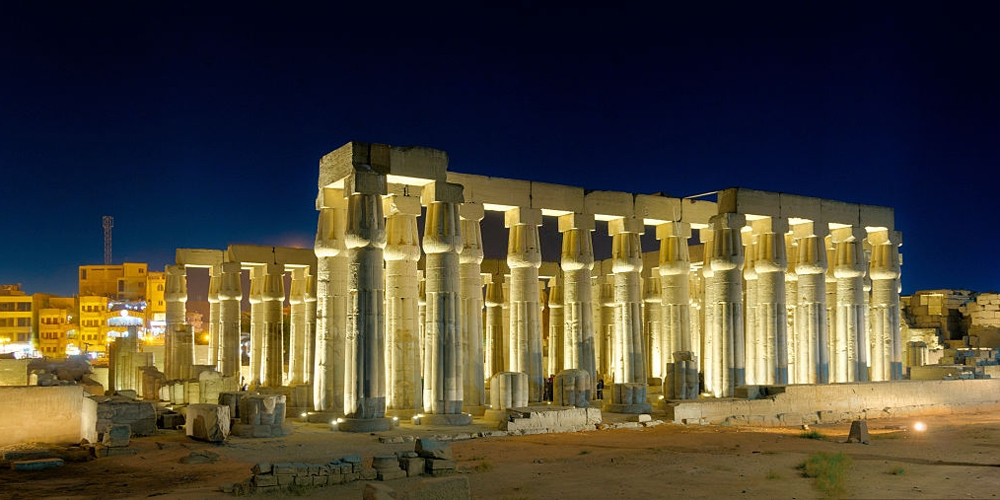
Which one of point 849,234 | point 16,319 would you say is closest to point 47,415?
point 849,234

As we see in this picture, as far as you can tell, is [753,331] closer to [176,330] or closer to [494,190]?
[494,190]

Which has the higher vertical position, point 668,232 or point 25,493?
point 668,232

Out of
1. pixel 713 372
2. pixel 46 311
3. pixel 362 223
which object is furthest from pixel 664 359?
pixel 46 311

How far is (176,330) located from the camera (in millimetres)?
37938

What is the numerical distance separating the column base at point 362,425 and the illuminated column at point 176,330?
1843cm

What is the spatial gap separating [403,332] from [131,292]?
284ft

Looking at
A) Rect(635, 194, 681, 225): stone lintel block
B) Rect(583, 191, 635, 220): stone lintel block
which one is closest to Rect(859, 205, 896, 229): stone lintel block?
Rect(635, 194, 681, 225): stone lintel block

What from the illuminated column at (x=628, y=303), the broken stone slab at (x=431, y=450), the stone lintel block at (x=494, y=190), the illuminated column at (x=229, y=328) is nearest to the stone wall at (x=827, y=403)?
the illuminated column at (x=628, y=303)

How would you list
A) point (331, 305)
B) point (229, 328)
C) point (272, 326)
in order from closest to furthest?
point (331, 305) < point (272, 326) < point (229, 328)

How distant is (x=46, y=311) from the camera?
86.0m

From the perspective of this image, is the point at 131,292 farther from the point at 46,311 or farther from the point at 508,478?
the point at 508,478

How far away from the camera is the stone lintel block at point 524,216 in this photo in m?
27.2

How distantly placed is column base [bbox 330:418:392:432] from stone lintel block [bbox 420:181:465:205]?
6.02 meters

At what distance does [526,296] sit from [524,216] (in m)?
2.53
